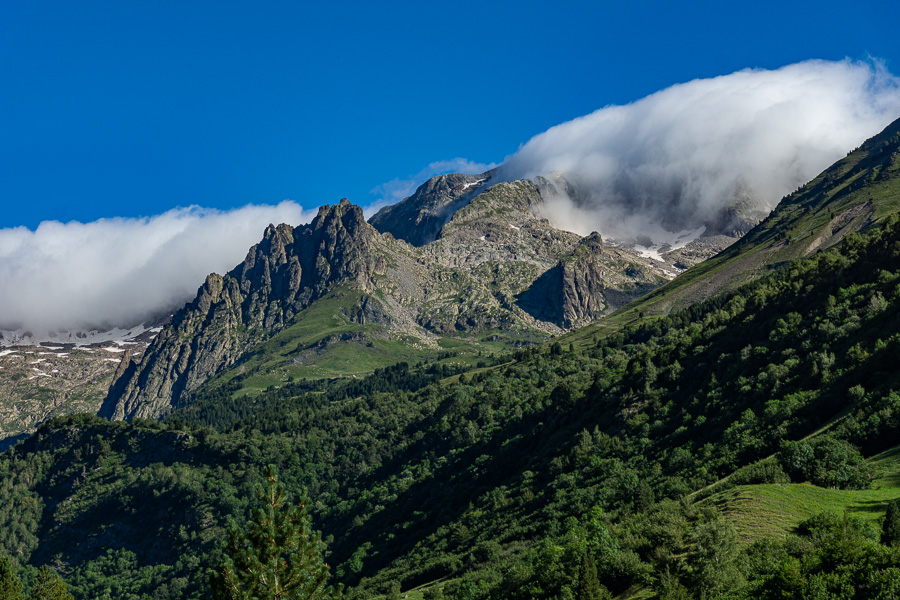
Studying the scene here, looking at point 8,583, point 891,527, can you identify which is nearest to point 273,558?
point 891,527

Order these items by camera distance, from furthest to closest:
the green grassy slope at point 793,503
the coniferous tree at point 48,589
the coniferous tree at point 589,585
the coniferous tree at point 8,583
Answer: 1. the coniferous tree at point 48,589
2. the coniferous tree at point 8,583
3. the green grassy slope at point 793,503
4. the coniferous tree at point 589,585

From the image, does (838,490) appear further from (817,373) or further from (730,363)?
(730,363)

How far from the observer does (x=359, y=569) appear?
591 feet

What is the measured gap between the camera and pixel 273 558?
51.4 m

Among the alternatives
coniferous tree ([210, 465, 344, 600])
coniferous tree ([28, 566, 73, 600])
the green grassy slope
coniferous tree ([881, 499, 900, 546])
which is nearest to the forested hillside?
coniferous tree ([881, 499, 900, 546])

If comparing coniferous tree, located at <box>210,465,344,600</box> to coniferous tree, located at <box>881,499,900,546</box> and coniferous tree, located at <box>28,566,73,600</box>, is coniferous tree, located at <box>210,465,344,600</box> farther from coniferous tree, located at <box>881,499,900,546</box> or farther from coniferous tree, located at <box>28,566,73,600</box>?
coniferous tree, located at <box>28,566,73,600</box>

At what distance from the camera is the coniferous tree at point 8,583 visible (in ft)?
289

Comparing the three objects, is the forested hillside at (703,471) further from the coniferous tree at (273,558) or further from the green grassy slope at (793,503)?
the coniferous tree at (273,558)

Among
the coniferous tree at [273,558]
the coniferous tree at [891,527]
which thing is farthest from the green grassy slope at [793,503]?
the coniferous tree at [273,558]

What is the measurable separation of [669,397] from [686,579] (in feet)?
335

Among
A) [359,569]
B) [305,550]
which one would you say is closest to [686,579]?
[305,550]

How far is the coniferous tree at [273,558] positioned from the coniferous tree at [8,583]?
5542 centimetres

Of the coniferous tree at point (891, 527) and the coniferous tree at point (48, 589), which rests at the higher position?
the coniferous tree at point (891, 527)

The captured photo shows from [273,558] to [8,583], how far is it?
60684 mm
